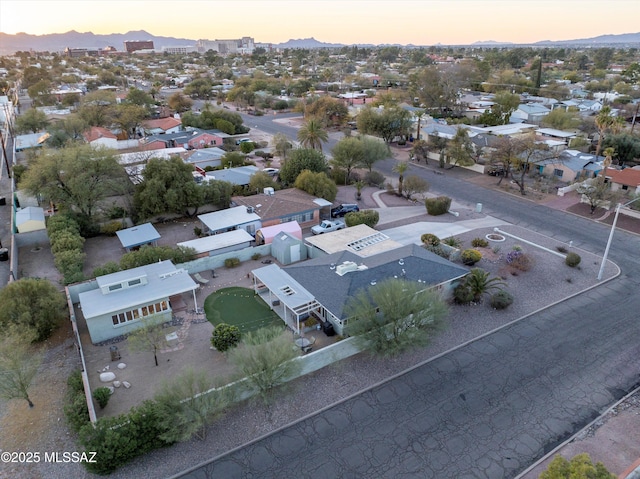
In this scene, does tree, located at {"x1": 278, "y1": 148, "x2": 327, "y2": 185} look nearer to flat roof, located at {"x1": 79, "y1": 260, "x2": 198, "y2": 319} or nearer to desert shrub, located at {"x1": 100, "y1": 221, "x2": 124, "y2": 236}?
desert shrub, located at {"x1": 100, "y1": 221, "x2": 124, "y2": 236}

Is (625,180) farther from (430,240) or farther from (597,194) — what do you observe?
(430,240)

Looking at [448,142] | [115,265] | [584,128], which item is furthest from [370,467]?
[584,128]

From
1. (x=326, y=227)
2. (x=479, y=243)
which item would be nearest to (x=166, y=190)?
(x=326, y=227)

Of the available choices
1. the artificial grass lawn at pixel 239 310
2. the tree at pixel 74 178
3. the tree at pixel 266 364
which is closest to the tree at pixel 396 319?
the tree at pixel 266 364

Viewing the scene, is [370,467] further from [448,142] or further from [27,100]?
[27,100]

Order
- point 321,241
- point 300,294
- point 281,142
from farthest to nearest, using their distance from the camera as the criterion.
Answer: point 281,142, point 321,241, point 300,294
